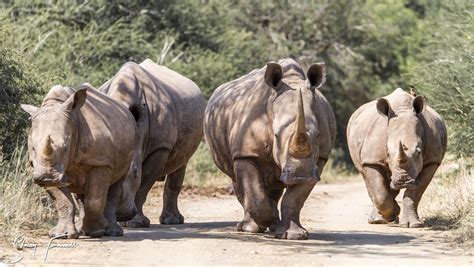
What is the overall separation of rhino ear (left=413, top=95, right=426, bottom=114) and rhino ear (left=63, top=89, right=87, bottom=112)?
4.84m

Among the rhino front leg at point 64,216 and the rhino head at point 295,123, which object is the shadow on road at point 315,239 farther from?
the rhino head at point 295,123

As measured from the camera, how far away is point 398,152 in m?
15.1

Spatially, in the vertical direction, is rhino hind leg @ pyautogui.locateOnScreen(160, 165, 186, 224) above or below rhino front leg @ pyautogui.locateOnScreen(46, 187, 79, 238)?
below

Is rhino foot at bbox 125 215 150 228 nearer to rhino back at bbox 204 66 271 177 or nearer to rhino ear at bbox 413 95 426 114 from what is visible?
rhino back at bbox 204 66 271 177

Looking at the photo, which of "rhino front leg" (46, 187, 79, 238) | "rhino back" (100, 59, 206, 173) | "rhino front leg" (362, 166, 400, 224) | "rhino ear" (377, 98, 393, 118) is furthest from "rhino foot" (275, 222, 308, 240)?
"rhino ear" (377, 98, 393, 118)

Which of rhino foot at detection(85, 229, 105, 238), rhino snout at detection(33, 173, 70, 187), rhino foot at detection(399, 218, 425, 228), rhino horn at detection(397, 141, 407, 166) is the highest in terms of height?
rhino snout at detection(33, 173, 70, 187)

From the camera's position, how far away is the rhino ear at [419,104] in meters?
15.5

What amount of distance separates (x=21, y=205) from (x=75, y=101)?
1.30m

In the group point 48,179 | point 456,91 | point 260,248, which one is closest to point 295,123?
point 260,248

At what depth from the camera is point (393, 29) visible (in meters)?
38.4

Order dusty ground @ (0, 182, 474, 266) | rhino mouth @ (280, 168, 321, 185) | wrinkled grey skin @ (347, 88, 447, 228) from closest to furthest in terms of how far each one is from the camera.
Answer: dusty ground @ (0, 182, 474, 266), rhino mouth @ (280, 168, 321, 185), wrinkled grey skin @ (347, 88, 447, 228)

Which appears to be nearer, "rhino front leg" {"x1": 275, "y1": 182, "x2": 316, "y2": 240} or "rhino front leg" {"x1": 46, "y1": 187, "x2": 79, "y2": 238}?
"rhino front leg" {"x1": 46, "y1": 187, "x2": 79, "y2": 238}

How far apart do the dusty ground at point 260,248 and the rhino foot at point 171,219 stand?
0.13 metres

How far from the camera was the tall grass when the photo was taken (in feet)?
40.9
